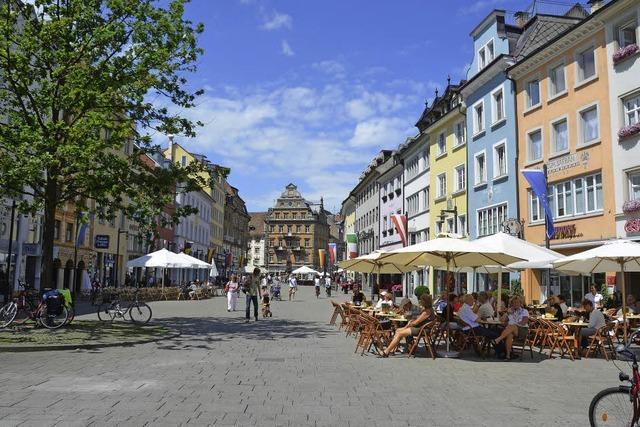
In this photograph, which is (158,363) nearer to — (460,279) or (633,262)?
(633,262)

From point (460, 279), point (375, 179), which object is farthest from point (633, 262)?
point (375, 179)

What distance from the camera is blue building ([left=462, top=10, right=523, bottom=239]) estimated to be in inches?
1162

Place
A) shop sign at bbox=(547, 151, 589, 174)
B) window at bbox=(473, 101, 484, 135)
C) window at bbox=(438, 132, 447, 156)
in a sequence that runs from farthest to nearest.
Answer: window at bbox=(438, 132, 447, 156), window at bbox=(473, 101, 484, 135), shop sign at bbox=(547, 151, 589, 174)

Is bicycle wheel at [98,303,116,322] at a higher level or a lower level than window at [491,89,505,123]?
lower

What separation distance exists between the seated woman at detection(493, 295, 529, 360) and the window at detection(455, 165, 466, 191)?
22606 millimetres

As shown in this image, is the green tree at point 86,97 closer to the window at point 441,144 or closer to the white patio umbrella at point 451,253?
the white patio umbrella at point 451,253

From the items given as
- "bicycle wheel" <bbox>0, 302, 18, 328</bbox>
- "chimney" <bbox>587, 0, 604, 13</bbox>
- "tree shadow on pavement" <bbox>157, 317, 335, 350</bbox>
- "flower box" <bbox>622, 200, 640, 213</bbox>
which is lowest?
"tree shadow on pavement" <bbox>157, 317, 335, 350</bbox>

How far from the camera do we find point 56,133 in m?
15.3

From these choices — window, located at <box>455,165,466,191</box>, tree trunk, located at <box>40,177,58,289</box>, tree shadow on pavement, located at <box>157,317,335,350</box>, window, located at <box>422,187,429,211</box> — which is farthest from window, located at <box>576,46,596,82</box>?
tree trunk, located at <box>40,177,58,289</box>

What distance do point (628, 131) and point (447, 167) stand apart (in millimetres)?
16806

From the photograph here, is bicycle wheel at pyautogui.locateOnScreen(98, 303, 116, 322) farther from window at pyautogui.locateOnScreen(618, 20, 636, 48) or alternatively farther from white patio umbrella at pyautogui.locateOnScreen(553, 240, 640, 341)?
window at pyautogui.locateOnScreen(618, 20, 636, 48)

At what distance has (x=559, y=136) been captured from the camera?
25969mm

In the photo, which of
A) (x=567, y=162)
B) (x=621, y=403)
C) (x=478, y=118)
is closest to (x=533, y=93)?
(x=567, y=162)

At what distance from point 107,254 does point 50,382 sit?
39.5 meters
